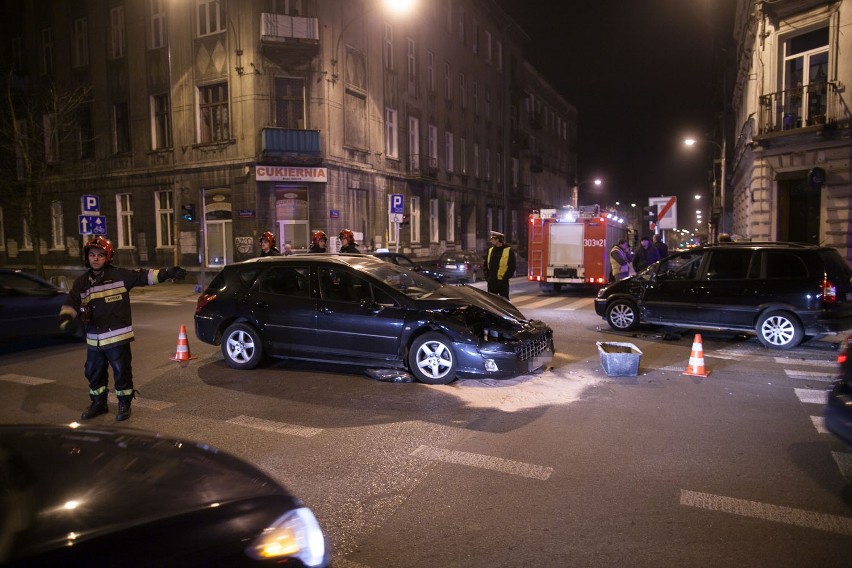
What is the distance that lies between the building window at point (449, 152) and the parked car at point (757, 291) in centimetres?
2554

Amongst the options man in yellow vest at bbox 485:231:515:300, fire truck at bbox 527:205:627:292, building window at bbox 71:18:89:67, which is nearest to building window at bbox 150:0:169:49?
building window at bbox 71:18:89:67

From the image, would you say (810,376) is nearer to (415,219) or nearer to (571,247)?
(571,247)

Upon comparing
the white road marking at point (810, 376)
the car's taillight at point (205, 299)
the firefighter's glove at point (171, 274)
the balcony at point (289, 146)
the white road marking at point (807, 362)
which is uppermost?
the balcony at point (289, 146)

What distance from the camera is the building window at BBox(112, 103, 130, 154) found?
2742cm

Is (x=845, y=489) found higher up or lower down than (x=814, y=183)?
lower down

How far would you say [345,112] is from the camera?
83.6 feet

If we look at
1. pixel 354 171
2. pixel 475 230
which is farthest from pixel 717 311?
pixel 475 230

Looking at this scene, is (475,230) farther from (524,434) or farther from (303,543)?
(303,543)

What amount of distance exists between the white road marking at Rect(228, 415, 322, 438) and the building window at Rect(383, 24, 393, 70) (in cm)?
2568

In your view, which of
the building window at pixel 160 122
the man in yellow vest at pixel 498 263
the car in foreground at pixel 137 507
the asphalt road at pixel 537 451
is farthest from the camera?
the building window at pixel 160 122

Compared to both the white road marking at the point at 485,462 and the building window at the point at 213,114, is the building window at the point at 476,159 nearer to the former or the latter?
the building window at the point at 213,114

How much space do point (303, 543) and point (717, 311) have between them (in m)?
9.54

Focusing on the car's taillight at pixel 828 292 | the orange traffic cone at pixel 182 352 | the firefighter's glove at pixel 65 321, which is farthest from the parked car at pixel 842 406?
the orange traffic cone at pixel 182 352

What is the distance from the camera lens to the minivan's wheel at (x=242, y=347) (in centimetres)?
816
